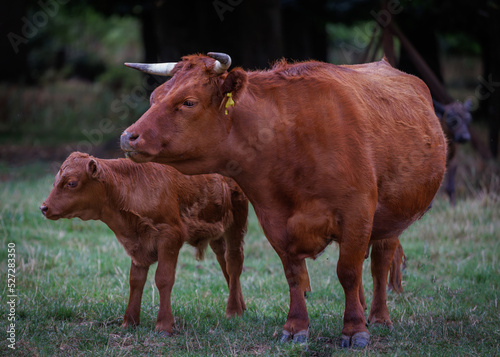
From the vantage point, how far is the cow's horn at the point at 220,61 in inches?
189

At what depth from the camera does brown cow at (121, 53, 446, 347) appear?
4.96m

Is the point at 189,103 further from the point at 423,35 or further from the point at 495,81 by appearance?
the point at 423,35

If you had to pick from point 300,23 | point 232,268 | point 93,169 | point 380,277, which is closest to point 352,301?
point 380,277

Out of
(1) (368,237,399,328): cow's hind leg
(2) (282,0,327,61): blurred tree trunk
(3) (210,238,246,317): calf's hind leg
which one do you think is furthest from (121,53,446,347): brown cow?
(2) (282,0,327,61): blurred tree trunk

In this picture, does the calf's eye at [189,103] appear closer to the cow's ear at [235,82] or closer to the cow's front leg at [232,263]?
the cow's ear at [235,82]

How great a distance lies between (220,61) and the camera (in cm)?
492

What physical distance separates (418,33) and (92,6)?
11515 millimetres

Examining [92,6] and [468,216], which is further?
[92,6]

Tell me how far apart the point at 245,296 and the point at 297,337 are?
219cm

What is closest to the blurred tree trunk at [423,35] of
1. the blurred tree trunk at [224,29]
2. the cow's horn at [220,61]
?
the blurred tree trunk at [224,29]

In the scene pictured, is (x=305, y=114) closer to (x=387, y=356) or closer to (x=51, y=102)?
(x=387, y=356)

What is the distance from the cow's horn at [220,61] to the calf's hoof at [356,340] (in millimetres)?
2359

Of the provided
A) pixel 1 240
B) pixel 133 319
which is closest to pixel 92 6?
pixel 1 240

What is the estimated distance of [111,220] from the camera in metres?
5.86
